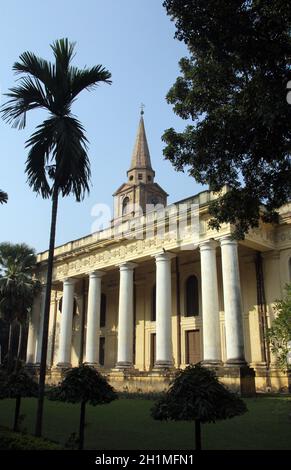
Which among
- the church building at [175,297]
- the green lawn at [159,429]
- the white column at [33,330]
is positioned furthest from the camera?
the white column at [33,330]

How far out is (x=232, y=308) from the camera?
65.3 feet

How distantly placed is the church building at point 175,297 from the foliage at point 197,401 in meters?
12.3

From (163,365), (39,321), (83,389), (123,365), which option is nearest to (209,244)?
(163,365)

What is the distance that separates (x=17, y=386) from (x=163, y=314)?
542 inches

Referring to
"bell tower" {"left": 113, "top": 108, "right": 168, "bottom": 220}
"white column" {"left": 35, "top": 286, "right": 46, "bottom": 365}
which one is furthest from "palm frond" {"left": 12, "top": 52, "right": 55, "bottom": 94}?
"bell tower" {"left": 113, "top": 108, "right": 168, "bottom": 220}

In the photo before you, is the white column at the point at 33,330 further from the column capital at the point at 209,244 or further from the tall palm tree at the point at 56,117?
the tall palm tree at the point at 56,117

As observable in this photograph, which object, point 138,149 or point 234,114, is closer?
point 234,114

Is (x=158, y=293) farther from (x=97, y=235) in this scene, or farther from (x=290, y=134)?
(x=290, y=134)

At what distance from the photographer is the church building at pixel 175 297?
20656 mm

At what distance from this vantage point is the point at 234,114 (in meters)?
10.5

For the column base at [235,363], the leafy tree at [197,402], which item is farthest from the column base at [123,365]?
the leafy tree at [197,402]

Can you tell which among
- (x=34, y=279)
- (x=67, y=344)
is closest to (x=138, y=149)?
(x=34, y=279)

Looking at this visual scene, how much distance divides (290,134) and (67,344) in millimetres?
23784

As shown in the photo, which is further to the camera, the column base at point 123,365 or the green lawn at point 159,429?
the column base at point 123,365
